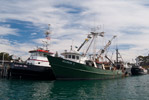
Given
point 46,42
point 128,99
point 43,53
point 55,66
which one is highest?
point 46,42

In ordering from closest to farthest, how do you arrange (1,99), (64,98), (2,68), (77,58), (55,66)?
(1,99) → (64,98) → (55,66) → (77,58) → (2,68)

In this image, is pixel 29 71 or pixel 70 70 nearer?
pixel 70 70

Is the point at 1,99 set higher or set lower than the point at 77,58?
lower

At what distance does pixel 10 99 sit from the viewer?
11266 millimetres

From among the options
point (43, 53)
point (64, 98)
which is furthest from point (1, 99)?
point (43, 53)

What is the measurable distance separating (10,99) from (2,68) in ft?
67.4

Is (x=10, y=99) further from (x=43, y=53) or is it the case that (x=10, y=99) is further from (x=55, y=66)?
(x=43, y=53)

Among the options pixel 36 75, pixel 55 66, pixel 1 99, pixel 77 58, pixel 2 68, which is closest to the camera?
pixel 1 99

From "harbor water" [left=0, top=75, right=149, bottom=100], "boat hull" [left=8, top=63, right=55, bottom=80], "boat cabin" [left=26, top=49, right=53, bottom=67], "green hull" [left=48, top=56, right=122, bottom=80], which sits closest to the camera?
"harbor water" [left=0, top=75, right=149, bottom=100]

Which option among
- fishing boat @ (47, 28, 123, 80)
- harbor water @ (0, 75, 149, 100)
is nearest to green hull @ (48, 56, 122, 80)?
fishing boat @ (47, 28, 123, 80)

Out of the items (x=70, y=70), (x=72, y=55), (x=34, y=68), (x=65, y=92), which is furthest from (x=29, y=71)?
(x=65, y=92)

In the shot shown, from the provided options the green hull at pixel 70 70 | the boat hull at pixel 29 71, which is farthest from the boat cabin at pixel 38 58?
the green hull at pixel 70 70

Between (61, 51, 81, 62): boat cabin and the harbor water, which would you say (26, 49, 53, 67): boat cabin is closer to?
(61, 51, 81, 62): boat cabin

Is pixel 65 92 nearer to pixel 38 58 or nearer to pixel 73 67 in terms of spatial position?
pixel 73 67
